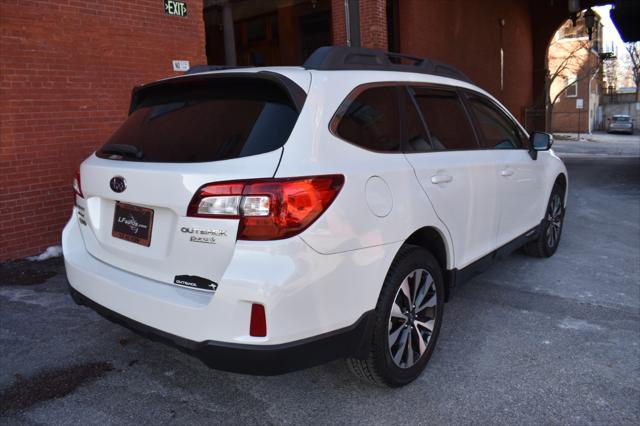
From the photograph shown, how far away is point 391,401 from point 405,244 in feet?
2.78

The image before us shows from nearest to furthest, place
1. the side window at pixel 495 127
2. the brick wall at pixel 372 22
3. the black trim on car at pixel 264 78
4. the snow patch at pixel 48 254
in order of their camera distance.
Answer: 1. the black trim on car at pixel 264 78
2. the side window at pixel 495 127
3. the snow patch at pixel 48 254
4. the brick wall at pixel 372 22

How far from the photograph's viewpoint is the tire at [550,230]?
5.43m

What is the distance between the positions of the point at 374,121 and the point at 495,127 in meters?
1.87

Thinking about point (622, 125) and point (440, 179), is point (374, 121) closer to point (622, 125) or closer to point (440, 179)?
point (440, 179)

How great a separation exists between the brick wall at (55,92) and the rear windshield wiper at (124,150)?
323 centimetres

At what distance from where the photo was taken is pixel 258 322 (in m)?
2.35

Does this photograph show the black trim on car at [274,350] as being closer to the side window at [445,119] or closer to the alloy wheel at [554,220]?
the side window at [445,119]

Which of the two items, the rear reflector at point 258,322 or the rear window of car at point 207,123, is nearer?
the rear reflector at point 258,322

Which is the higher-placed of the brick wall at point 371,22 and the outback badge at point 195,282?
the brick wall at point 371,22

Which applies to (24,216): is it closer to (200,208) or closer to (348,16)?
(200,208)

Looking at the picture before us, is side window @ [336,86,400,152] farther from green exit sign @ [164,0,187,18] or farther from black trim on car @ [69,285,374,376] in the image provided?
green exit sign @ [164,0,187,18]

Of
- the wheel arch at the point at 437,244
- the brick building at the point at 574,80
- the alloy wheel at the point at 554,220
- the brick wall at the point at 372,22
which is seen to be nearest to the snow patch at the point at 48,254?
the wheel arch at the point at 437,244

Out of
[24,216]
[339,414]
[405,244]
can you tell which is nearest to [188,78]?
[405,244]

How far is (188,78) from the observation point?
9.89 feet
